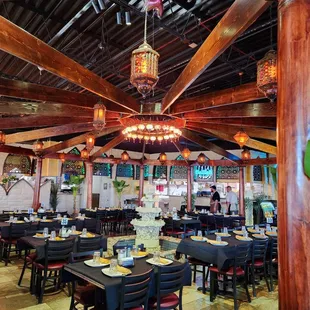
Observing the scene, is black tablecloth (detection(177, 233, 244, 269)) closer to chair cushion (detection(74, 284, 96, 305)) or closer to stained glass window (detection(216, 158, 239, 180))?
chair cushion (detection(74, 284, 96, 305))

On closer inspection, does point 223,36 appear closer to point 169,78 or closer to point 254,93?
point 254,93

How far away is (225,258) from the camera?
13.7 feet

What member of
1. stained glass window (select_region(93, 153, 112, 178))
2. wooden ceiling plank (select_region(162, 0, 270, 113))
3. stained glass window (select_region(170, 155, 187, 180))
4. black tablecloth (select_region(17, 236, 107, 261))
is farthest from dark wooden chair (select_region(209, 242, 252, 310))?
stained glass window (select_region(93, 153, 112, 178))

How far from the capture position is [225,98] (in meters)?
4.39

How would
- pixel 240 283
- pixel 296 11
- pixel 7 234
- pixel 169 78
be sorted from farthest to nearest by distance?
pixel 169 78 < pixel 7 234 < pixel 240 283 < pixel 296 11

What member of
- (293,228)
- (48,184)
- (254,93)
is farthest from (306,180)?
(48,184)

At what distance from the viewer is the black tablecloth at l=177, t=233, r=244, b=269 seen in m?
4.25

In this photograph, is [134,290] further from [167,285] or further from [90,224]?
[90,224]

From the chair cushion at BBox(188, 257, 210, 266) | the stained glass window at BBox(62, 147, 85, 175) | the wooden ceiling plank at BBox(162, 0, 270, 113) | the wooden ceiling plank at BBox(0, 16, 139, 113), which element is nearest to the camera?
the wooden ceiling plank at BBox(162, 0, 270, 113)

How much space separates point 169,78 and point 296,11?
19.3 feet

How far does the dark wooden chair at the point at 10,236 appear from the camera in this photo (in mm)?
5788

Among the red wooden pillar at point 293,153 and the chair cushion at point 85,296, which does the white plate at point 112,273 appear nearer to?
the chair cushion at point 85,296

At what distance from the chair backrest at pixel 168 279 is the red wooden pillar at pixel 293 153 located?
176 centimetres

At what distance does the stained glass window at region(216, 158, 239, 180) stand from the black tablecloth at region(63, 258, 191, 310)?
10.4 meters
